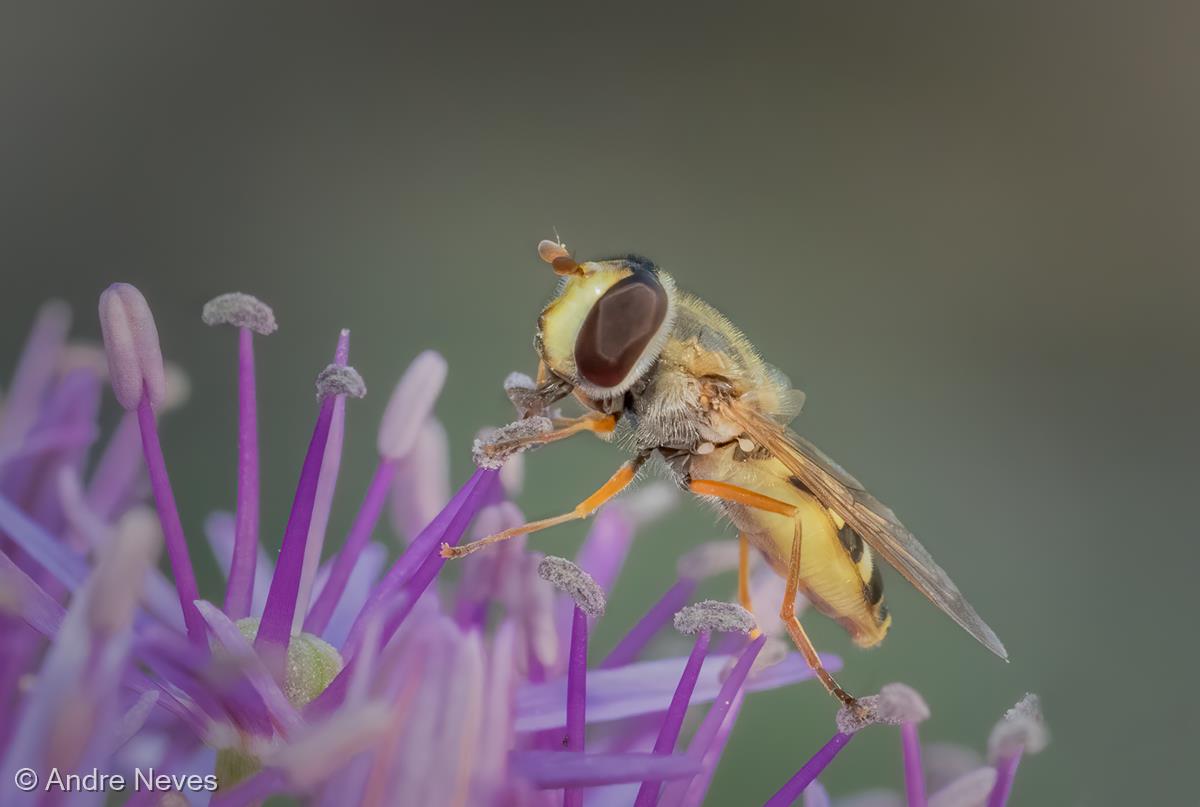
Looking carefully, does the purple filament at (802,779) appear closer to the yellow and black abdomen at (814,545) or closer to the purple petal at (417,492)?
the yellow and black abdomen at (814,545)

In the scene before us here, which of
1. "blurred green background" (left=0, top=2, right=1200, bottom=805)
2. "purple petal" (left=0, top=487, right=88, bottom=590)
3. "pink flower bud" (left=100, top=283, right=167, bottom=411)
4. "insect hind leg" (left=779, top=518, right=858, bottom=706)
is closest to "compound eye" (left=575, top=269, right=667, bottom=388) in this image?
"insect hind leg" (left=779, top=518, right=858, bottom=706)

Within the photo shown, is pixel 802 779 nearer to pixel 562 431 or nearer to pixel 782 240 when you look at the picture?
pixel 562 431

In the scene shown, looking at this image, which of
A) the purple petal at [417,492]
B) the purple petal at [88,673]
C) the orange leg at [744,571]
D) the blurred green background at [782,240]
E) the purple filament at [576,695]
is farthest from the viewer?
the blurred green background at [782,240]

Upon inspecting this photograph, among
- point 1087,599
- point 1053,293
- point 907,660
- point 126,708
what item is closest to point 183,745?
point 126,708

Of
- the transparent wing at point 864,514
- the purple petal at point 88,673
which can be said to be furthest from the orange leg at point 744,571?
the purple petal at point 88,673

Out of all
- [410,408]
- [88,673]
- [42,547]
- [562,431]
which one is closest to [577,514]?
[562,431]

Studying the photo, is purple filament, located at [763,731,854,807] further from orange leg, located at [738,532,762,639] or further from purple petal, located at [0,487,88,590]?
purple petal, located at [0,487,88,590]

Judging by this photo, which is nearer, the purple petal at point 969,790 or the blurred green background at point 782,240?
the purple petal at point 969,790

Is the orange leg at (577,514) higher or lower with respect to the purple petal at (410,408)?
lower
